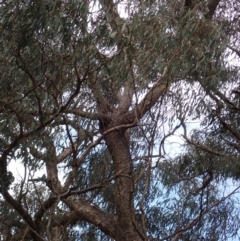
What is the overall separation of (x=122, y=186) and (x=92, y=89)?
1.29 m

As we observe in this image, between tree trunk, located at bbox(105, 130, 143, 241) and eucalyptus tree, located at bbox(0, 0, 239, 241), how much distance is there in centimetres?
1

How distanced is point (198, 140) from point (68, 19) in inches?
120

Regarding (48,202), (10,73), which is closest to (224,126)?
(48,202)

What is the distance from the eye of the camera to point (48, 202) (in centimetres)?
478

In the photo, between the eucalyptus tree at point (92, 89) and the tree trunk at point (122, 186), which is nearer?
the eucalyptus tree at point (92, 89)

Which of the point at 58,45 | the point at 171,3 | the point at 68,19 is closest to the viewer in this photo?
the point at 68,19

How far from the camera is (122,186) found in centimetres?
611

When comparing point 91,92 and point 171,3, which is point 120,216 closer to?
point 91,92

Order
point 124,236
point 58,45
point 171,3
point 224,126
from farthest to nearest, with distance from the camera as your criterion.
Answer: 1. point 224,126
2. point 124,236
3. point 171,3
4. point 58,45

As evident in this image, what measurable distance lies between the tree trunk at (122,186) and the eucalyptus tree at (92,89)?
1cm

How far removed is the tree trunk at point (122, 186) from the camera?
5873 mm

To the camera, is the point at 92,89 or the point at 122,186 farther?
the point at 122,186

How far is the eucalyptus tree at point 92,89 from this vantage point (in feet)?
13.6

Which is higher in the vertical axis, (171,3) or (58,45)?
(171,3)
